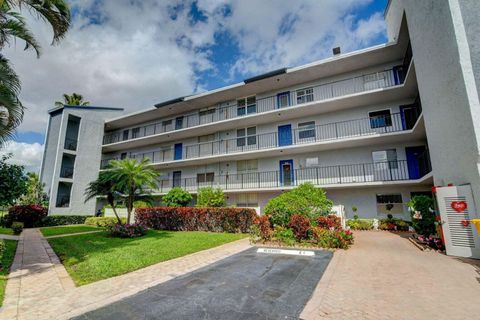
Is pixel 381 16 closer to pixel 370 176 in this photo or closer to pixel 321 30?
pixel 321 30

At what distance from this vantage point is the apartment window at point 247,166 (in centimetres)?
2098

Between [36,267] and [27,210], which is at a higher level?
[27,210]

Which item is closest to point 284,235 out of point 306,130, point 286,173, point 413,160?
point 286,173

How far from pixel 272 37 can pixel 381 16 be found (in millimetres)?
11419

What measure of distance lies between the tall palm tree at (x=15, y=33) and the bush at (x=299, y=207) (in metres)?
11.5

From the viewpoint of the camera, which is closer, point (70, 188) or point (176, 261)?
point (176, 261)

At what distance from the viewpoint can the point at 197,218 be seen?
1634 centimetres

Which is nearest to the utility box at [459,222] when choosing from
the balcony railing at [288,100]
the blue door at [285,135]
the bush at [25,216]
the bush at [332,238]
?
the bush at [332,238]

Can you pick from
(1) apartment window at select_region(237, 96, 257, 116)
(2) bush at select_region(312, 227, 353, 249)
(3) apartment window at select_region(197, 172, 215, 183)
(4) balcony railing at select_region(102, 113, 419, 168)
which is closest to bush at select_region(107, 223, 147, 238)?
(3) apartment window at select_region(197, 172, 215, 183)

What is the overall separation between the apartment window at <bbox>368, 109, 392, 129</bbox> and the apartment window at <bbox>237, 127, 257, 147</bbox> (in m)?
9.44

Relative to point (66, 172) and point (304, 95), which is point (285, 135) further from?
point (66, 172)

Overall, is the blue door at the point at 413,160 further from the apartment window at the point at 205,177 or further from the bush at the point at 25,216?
the bush at the point at 25,216

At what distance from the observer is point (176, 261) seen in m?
7.80

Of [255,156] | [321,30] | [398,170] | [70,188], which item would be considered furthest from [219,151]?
[70,188]
